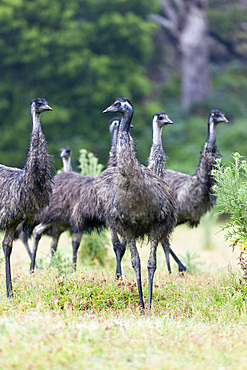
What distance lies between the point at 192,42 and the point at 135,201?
18586mm

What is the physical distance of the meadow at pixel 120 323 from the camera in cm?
461

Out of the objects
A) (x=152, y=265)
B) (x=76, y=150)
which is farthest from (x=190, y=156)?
(x=152, y=265)

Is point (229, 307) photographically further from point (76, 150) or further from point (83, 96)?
point (83, 96)

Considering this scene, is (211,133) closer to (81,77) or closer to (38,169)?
(38,169)

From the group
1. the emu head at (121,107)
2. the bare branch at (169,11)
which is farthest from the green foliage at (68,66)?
the emu head at (121,107)

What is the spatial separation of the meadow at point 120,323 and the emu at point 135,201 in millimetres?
459

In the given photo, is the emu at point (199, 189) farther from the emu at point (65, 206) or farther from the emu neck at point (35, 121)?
the emu neck at point (35, 121)

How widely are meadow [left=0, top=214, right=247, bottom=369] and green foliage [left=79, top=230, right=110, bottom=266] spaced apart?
1.98m

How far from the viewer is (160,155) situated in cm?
841

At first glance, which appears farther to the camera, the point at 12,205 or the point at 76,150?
the point at 76,150

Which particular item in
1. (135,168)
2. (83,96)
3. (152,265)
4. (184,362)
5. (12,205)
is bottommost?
(184,362)

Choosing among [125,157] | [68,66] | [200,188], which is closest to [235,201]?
[125,157]

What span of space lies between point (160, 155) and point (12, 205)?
2386mm

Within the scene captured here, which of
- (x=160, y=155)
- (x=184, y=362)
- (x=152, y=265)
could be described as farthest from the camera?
(x=160, y=155)
